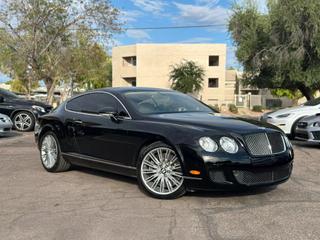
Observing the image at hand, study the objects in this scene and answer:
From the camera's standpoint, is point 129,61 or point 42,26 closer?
point 42,26

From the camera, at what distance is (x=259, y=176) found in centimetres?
539

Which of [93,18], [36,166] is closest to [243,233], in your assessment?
[36,166]

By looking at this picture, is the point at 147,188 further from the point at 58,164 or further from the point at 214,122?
the point at 58,164

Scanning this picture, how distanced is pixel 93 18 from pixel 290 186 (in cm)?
2338

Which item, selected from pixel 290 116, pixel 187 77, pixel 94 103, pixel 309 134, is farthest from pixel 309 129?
pixel 187 77

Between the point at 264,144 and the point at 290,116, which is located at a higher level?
the point at 264,144

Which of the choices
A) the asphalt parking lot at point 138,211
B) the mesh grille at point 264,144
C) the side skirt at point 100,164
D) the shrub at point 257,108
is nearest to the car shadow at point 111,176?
the asphalt parking lot at point 138,211

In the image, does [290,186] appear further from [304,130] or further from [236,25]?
[236,25]

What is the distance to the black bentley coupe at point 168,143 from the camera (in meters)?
5.29

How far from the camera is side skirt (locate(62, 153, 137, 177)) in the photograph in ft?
20.2

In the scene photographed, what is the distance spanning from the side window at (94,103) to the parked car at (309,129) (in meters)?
5.86

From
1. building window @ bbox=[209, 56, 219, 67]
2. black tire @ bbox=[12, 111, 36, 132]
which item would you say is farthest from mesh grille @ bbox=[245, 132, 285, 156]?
building window @ bbox=[209, 56, 219, 67]

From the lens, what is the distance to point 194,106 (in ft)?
22.7

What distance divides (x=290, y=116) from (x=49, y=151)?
7.53 m
